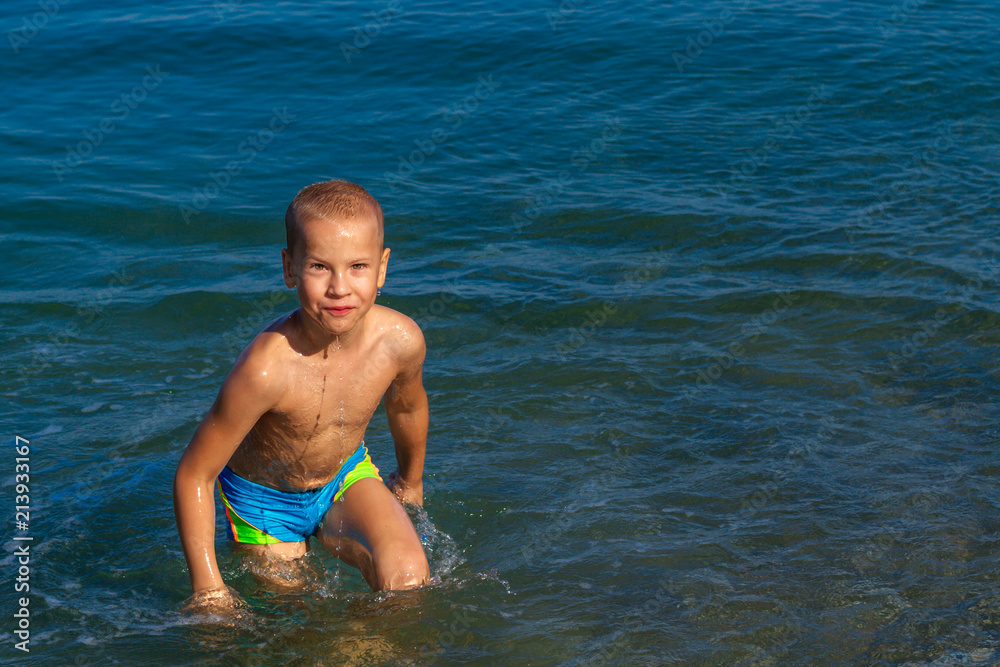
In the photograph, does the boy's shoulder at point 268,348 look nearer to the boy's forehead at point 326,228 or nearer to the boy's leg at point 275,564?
the boy's forehead at point 326,228

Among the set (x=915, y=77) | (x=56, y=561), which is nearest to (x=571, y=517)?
(x=56, y=561)

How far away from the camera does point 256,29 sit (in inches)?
551

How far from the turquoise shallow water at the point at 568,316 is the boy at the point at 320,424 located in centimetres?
25

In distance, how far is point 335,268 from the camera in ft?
11.3

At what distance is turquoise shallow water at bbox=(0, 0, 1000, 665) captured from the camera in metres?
3.96

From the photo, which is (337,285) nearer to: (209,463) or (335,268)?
(335,268)

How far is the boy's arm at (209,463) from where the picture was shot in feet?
11.5

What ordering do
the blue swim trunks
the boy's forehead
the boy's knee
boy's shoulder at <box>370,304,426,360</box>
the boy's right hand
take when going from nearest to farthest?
1. the boy's forehead
2. the boy's right hand
3. the boy's knee
4. boy's shoulder at <box>370,304,426,360</box>
5. the blue swim trunks

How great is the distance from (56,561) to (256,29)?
11.0m

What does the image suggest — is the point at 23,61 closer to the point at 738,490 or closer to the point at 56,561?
the point at 56,561

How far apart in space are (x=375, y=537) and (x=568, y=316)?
3204mm

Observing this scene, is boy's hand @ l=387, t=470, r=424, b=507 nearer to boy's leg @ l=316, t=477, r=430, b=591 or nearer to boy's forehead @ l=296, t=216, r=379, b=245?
boy's leg @ l=316, t=477, r=430, b=591

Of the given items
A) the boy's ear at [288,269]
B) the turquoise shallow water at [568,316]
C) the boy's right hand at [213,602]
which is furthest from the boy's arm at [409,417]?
the boy's right hand at [213,602]

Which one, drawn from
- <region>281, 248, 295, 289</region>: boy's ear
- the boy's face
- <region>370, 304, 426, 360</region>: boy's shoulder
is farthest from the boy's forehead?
<region>370, 304, 426, 360</region>: boy's shoulder
